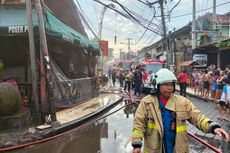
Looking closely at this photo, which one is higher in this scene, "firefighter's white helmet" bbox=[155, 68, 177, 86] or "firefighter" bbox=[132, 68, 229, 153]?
"firefighter's white helmet" bbox=[155, 68, 177, 86]

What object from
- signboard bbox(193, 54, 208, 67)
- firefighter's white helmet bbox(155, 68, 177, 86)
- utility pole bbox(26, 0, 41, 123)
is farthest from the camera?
signboard bbox(193, 54, 208, 67)

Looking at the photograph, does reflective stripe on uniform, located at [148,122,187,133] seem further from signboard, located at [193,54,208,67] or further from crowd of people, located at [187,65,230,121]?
signboard, located at [193,54,208,67]

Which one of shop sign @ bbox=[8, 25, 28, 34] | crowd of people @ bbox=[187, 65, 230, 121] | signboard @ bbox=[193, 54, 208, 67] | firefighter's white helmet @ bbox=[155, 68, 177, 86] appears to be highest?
shop sign @ bbox=[8, 25, 28, 34]

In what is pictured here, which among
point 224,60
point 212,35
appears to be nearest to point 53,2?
point 224,60

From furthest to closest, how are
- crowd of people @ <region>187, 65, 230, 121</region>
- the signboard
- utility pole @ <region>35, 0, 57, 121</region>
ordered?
1. the signboard
2. crowd of people @ <region>187, 65, 230, 121</region>
3. utility pole @ <region>35, 0, 57, 121</region>

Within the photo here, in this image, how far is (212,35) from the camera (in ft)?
116

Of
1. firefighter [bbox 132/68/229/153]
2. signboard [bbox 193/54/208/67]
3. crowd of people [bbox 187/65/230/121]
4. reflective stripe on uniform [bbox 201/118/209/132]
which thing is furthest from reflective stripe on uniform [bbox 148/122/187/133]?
signboard [bbox 193/54/208/67]

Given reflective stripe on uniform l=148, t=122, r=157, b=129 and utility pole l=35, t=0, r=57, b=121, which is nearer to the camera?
reflective stripe on uniform l=148, t=122, r=157, b=129

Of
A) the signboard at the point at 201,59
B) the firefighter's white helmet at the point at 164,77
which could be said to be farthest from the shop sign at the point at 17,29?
the signboard at the point at 201,59

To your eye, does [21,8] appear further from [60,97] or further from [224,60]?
[224,60]

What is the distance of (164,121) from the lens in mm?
3754

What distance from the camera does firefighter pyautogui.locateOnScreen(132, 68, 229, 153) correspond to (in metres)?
3.74

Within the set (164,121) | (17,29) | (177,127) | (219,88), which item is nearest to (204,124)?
(177,127)

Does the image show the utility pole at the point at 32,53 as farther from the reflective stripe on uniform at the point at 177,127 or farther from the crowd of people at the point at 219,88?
the reflective stripe on uniform at the point at 177,127
